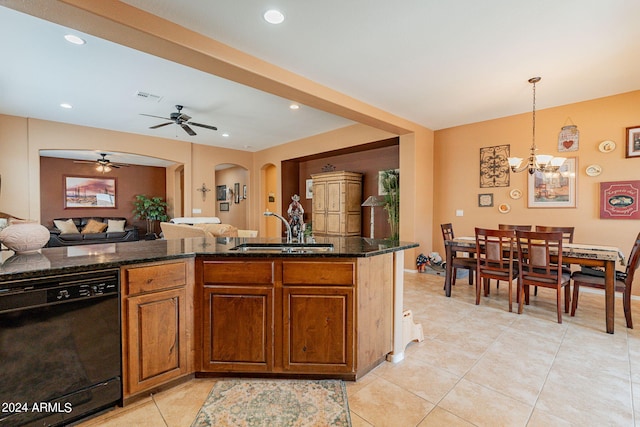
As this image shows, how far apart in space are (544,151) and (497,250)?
2.26 meters

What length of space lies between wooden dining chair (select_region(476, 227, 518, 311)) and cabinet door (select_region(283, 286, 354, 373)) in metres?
2.29

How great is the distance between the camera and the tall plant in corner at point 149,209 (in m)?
9.12

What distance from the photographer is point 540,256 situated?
309cm

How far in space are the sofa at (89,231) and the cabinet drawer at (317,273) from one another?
25.3 feet

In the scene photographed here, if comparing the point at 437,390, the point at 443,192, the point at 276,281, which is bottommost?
the point at 437,390

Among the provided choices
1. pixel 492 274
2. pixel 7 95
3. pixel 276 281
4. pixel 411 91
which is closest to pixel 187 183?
pixel 7 95

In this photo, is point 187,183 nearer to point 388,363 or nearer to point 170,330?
point 170,330

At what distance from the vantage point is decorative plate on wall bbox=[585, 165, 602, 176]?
405 centimetres

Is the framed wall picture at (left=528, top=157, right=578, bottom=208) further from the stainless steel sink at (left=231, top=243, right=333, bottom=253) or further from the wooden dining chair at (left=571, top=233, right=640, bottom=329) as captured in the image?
the stainless steel sink at (left=231, top=243, right=333, bottom=253)

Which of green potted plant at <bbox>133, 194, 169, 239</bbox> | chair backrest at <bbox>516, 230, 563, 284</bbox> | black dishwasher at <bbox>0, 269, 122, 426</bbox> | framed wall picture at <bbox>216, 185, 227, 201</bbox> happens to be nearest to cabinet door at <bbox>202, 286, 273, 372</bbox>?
black dishwasher at <bbox>0, 269, 122, 426</bbox>

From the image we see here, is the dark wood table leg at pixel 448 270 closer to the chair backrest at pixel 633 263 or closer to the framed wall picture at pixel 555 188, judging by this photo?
the chair backrest at pixel 633 263

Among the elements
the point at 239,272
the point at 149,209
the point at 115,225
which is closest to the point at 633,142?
the point at 239,272

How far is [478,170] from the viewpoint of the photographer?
514 centimetres

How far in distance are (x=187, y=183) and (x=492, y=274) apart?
6738 mm
